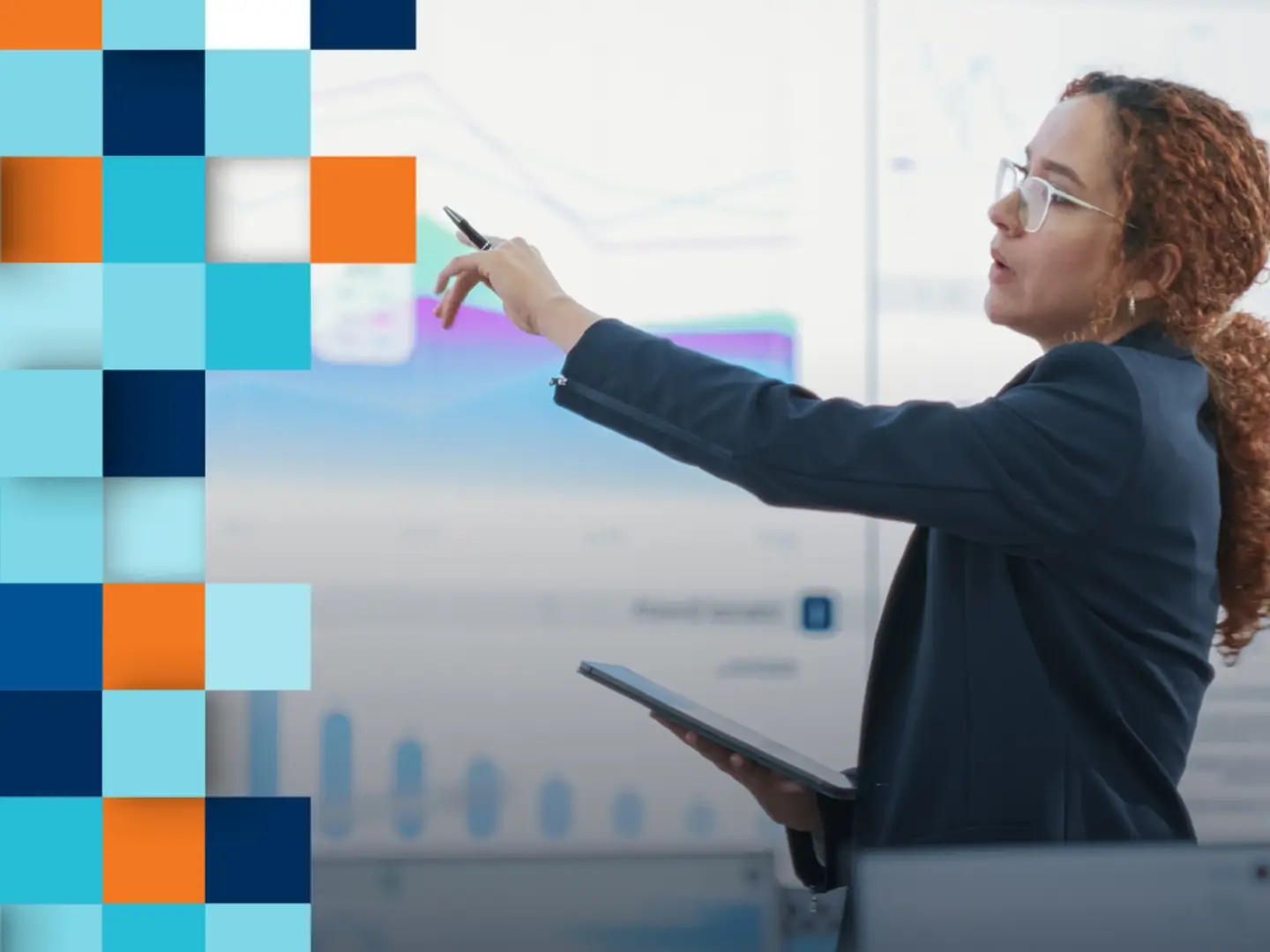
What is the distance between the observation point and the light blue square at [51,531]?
1.21 meters

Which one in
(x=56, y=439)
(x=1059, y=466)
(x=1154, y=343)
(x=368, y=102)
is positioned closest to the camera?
(x=1059, y=466)

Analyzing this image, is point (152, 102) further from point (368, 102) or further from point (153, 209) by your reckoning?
point (368, 102)

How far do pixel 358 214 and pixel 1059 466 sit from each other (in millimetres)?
702

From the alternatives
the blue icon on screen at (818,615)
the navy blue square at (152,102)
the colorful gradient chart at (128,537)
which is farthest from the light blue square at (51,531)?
the blue icon on screen at (818,615)

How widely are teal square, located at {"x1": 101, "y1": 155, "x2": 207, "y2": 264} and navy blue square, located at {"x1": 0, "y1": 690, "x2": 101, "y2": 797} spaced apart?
409mm

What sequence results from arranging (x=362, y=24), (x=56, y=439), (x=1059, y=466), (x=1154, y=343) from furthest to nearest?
(x=362, y=24)
(x=56, y=439)
(x=1154, y=343)
(x=1059, y=466)

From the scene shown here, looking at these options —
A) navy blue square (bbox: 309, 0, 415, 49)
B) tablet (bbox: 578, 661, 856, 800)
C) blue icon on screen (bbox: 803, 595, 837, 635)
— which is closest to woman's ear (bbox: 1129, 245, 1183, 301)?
tablet (bbox: 578, 661, 856, 800)

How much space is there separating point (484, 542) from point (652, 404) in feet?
1.96

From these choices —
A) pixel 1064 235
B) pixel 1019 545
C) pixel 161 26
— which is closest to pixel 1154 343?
pixel 1064 235

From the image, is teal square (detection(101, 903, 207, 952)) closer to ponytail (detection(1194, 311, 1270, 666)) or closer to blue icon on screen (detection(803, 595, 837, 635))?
blue icon on screen (detection(803, 595, 837, 635))

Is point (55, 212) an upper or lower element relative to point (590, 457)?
upper

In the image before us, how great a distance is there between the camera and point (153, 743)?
1.21m

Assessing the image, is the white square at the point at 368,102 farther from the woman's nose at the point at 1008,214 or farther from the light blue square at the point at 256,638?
the woman's nose at the point at 1008,214

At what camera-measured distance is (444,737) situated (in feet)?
4.90
